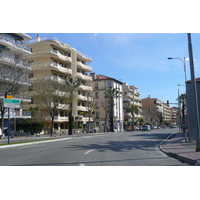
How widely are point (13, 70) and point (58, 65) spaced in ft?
69.6

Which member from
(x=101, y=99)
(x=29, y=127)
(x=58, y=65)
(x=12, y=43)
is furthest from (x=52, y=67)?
(x=101, y=99)

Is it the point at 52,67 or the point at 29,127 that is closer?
the point at 29,127

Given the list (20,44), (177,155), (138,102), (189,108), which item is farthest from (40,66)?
(138,102)

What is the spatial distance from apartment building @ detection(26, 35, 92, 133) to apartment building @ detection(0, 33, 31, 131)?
6.78 m

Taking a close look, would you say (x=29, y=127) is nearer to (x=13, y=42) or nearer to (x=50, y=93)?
(x=50, y=93)

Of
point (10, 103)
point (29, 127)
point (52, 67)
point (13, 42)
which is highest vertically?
point (13, 42)

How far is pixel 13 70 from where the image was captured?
2914 centimetres

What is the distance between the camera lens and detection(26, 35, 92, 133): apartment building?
48.5 m

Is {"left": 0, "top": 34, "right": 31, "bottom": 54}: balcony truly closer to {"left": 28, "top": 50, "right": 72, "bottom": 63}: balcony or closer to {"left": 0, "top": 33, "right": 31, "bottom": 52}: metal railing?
{"left": 0, "top": 33, "right": 31, "bottom": 52}: metal railing

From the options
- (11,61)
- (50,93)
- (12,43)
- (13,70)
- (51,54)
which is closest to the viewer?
(13,70)

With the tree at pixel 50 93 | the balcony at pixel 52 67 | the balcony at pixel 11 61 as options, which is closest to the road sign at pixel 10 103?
the balcony at pixel 11 61

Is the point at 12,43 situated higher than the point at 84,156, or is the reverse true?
the point at 12,43

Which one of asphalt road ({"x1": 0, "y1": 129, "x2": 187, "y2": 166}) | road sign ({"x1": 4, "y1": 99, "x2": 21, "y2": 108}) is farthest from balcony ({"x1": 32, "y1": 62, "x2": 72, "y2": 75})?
asphalt road ({"x1": 0, "y1": 129, "x2": 187, "y2": 166})
